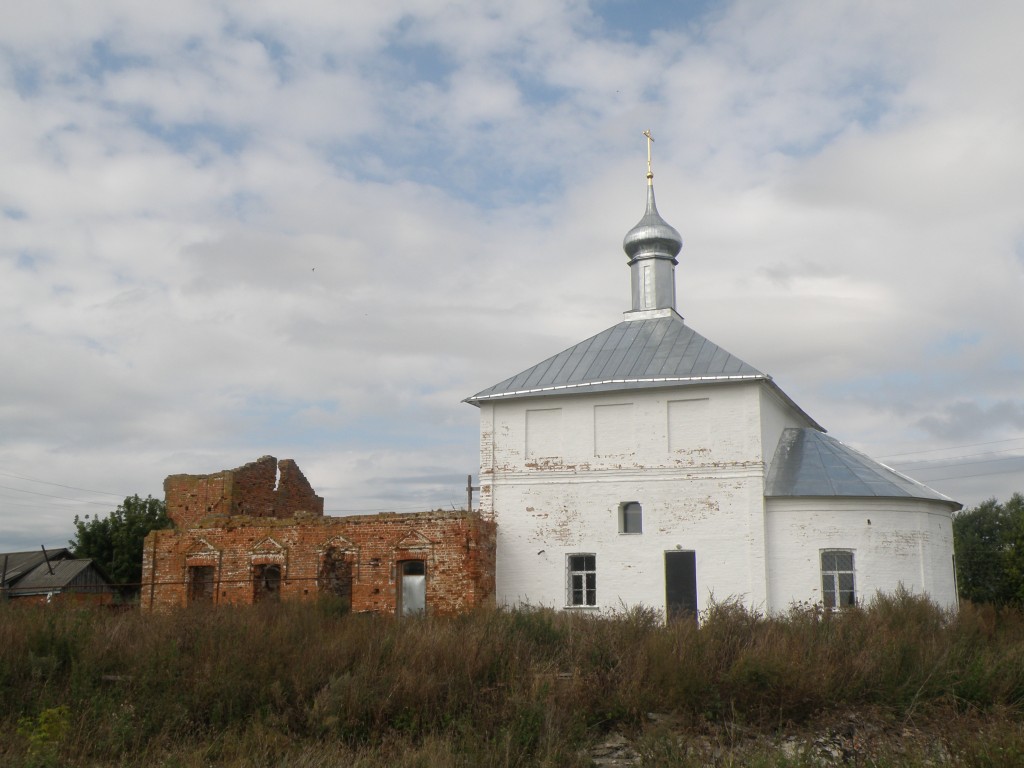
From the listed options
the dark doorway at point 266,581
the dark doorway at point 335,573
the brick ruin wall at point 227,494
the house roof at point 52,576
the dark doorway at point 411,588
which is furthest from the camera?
the house roof at point 52,576

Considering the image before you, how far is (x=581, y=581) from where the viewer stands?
67.6ft

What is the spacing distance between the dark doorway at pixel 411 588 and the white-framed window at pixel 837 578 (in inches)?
322

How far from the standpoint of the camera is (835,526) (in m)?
19.2

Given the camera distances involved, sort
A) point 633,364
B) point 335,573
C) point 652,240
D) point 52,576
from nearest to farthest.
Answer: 1. point 335,573
2. point 633,364
3. point 652,240
4. point 52,576

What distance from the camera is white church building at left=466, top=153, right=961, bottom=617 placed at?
1922cm

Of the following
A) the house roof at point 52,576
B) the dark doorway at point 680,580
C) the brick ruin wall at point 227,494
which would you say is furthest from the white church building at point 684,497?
the house roof at point 52,576

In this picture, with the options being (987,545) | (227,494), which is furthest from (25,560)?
(987,545)

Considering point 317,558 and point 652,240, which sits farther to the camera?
point 652,240

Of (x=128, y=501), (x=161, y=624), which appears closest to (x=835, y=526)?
(x=161, y=624)

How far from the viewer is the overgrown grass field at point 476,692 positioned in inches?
368

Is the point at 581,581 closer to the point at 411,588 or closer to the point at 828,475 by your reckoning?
the point at 411,588

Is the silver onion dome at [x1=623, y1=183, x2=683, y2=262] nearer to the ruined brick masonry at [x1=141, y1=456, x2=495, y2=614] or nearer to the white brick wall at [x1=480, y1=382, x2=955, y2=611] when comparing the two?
the white brick wall at [x1=480, y1=382, x2=955, y2=611]

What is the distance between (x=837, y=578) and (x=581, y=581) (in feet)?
17.3

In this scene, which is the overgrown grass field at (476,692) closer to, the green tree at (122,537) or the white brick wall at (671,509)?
the white brick wall at (671,509)
